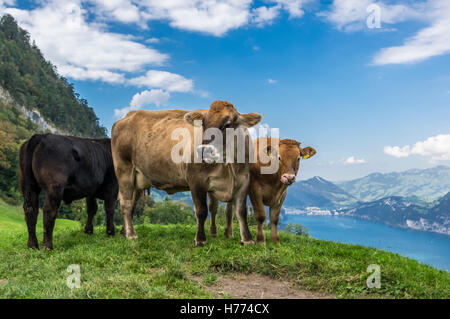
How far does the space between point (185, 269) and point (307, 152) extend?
432 centimetres

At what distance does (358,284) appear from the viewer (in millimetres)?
6875

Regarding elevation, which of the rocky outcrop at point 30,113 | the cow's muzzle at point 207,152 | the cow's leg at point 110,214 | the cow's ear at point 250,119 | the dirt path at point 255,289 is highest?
the rocky outcrop at point 30,113

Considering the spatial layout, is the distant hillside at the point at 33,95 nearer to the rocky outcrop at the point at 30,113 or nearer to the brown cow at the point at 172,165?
the rocky outcrop at the point at 30,113

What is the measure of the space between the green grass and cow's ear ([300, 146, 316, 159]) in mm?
2213

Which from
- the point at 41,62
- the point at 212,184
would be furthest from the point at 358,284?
the point at 41,62

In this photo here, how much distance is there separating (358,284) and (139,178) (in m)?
6.56

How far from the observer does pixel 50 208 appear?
9766 mm

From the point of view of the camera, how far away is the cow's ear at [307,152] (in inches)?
393

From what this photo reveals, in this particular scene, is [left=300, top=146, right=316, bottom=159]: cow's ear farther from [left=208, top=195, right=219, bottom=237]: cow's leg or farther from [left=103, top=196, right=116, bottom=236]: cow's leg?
[left=103, top=196, right=116, bottom=236]: cow's leg

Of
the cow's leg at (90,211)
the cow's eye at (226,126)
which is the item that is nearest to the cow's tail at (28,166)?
the cow's leg at (90,211)

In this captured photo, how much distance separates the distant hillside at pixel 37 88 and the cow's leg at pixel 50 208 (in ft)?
430

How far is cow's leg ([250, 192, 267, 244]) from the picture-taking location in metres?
9.69

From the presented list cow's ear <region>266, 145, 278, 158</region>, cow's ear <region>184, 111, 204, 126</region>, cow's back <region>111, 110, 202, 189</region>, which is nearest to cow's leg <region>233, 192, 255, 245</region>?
cow's ear <region>266, 145, 278, 158</region>
